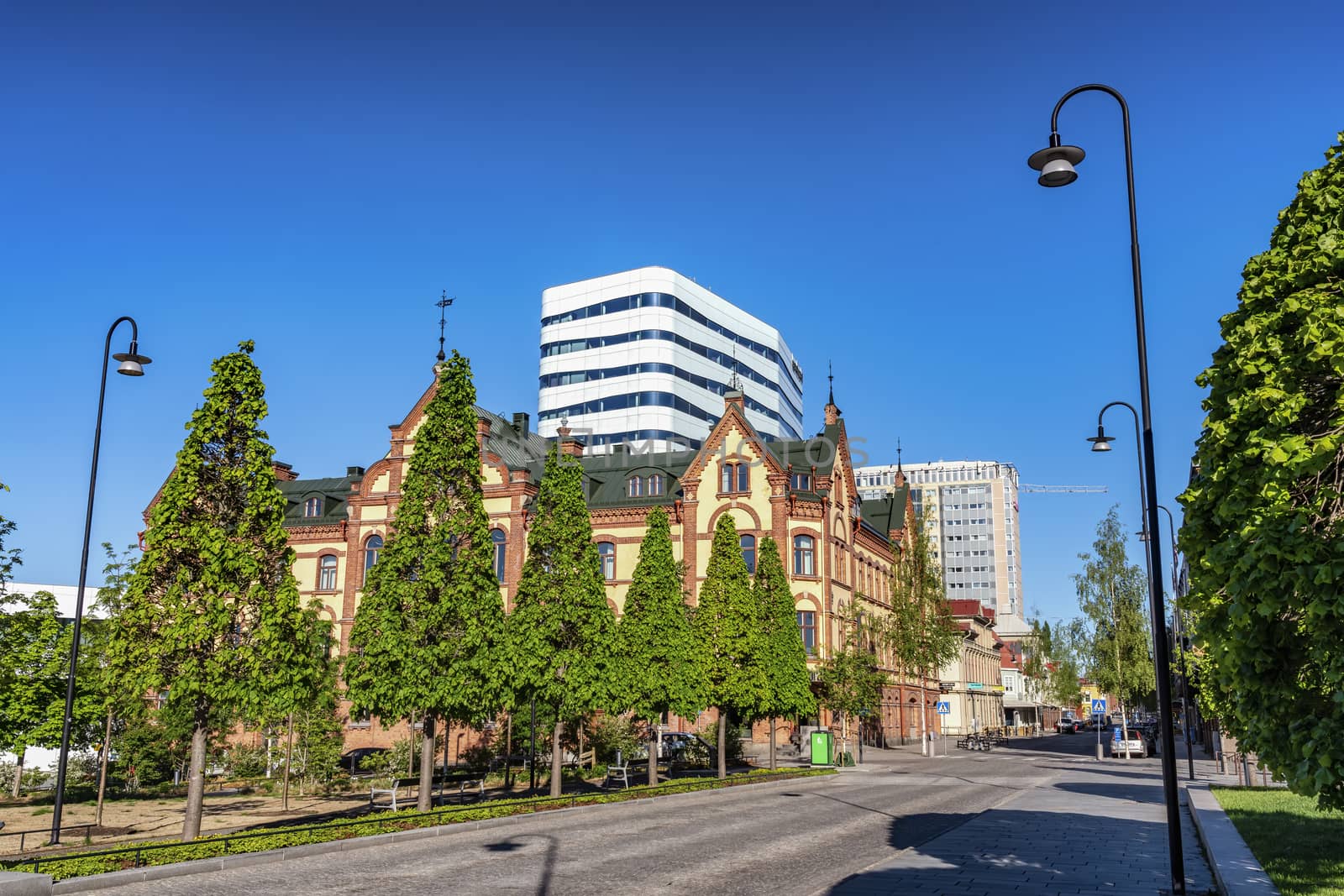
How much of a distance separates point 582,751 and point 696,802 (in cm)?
1427

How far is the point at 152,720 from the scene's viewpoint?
3716 cm

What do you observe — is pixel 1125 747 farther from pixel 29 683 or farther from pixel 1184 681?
pixel 29 683

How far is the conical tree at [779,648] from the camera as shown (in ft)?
123

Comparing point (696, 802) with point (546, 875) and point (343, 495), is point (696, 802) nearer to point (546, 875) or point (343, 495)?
point (546, 875)

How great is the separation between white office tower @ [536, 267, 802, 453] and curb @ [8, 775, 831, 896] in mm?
87340

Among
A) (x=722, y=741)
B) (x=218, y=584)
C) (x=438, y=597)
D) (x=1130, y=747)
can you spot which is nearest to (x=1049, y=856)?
(x=438, y=597)

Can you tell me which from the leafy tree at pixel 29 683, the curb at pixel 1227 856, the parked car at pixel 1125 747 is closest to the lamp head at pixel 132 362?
the leafy tree at pixel 29 683

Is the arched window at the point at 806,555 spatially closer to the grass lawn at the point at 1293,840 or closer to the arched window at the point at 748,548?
the arched window at the point at 748,548

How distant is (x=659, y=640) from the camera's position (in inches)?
1314

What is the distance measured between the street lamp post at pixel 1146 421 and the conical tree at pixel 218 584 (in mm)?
16715

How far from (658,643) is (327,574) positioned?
3172 cm

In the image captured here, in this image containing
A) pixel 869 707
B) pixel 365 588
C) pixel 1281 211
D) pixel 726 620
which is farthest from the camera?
pixel 869 707

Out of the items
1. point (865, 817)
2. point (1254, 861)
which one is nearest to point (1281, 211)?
point (1254, 861)

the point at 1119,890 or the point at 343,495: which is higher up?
the point at 343,495
